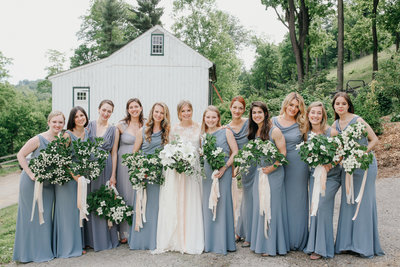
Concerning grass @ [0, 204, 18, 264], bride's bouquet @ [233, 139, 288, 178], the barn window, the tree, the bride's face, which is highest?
the tree

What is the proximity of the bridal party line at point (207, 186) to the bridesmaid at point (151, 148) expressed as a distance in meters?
0.02

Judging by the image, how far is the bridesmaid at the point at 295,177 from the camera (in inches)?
228

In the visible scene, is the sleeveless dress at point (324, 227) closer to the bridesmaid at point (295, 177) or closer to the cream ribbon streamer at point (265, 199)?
the bridesmaid at point (295, 177)

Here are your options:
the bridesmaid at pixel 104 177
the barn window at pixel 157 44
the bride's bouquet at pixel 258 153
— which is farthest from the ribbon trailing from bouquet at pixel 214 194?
the barn window at pixel 157 44

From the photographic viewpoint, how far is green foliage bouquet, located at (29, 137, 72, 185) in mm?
5602

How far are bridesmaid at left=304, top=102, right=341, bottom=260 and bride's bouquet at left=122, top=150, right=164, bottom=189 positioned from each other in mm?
2541

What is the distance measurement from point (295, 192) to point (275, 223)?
2.01 ft

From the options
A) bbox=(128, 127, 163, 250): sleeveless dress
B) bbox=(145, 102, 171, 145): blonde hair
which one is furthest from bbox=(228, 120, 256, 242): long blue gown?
bbox=(128, 127, 163, 250): sleeveless dress

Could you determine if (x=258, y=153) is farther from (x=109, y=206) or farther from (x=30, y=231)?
(x=30, y=231)

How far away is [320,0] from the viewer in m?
26.8

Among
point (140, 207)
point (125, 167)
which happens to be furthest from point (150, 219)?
point (125, 167)

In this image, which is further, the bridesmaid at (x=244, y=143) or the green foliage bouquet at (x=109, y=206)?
the bridesmaid at (x=244, y=143)

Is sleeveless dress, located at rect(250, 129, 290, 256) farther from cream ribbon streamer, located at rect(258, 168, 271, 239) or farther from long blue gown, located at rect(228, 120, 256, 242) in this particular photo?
long blue gown, located at rect(228, 120, 256, 242)

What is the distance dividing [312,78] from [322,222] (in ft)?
55.6
